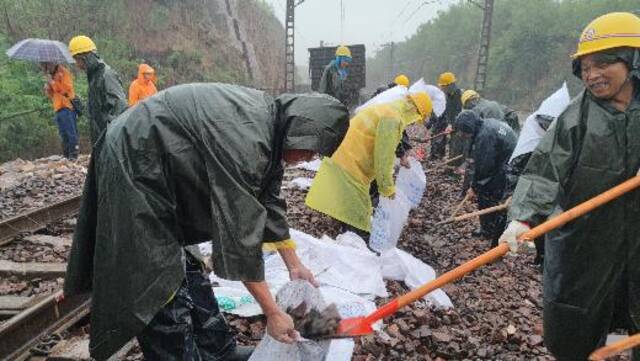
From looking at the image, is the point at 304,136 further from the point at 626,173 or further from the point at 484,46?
the point at 484,46

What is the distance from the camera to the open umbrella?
8.47 m

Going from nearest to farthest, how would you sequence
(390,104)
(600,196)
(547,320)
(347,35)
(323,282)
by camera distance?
(600,196), (547,320), (323,282), (390,104), (347,35)

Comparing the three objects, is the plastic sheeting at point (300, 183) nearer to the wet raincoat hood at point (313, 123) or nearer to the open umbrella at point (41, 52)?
the open umbrella at point (41, 52)

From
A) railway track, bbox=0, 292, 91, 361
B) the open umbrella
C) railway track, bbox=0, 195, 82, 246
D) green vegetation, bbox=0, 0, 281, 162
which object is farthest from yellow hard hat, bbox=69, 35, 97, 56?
green vegetation, bbox=0, 0, 281, 162

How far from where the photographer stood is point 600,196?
2264mm

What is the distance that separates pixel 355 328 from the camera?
8.11ft

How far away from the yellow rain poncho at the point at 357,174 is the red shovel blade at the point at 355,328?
2204mm

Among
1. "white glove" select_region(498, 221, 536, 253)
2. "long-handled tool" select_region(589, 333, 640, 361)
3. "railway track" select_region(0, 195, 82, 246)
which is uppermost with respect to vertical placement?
"white glove" select_region(498, 221, 536, 253)

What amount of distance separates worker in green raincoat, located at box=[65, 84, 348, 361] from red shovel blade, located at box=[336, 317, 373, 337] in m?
0.53

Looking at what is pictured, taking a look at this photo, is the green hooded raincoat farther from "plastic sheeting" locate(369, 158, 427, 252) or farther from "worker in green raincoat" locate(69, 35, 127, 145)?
"worker in green raincoat" locate(69, 35, 127, 145)

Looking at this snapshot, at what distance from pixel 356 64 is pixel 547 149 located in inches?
750

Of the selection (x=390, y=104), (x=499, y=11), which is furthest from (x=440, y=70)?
(x=390, y=104)

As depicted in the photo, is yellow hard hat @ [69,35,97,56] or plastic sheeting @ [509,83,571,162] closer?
plastic sheeting @ [509,83,571,162]

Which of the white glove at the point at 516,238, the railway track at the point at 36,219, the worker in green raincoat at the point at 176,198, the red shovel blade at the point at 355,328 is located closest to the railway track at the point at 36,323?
the worker in green raincoat at the point at 176,198
